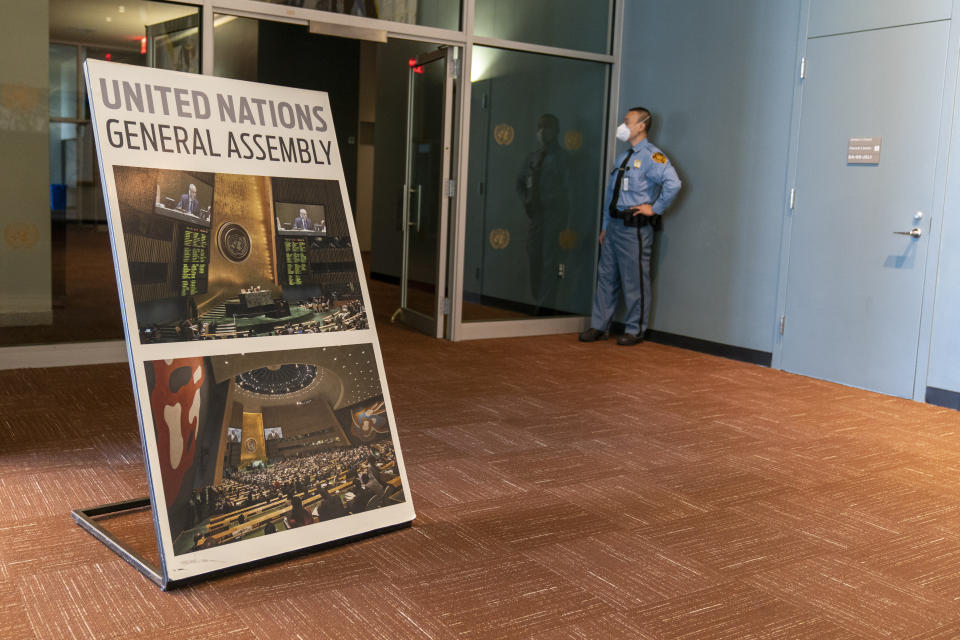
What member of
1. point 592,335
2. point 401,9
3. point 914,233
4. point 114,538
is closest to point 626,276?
point 592,335

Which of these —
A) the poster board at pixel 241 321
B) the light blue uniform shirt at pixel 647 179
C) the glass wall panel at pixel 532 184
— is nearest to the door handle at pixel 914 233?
Result: the light blue uniform shirt at pixel 647 179

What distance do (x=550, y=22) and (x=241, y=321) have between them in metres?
4.49

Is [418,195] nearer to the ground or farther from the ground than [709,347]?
farther from the ground

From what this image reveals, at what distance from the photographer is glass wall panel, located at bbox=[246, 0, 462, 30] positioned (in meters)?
5.45

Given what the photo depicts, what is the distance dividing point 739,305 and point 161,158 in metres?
4.33

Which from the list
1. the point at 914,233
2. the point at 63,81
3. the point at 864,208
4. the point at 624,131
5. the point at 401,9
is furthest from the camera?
the point at 624,131

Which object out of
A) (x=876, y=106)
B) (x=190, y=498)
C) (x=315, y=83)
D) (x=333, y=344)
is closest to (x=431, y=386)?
(x=333, y=344)

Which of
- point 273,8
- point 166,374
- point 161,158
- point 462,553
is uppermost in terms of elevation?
point 273,8

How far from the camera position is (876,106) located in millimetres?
4992

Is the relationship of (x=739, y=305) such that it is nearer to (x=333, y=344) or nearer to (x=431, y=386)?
(x=431, y=386)

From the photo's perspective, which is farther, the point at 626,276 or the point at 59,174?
the point at 626,276

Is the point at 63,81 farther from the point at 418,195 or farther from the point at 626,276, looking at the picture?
Answer: the point at 626,276

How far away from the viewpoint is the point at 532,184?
6.40 m

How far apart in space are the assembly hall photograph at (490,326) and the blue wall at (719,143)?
23 millimetres
